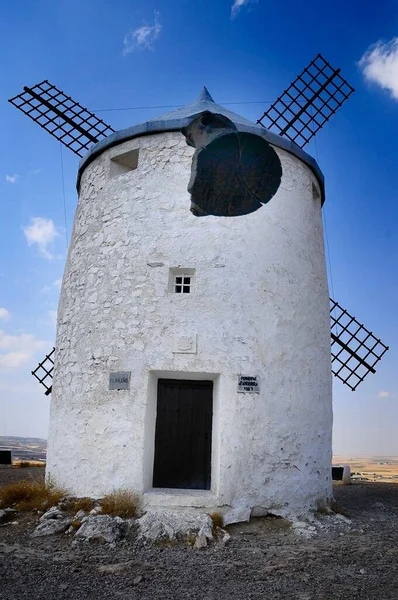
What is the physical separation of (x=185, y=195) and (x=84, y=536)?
4726 millimetres

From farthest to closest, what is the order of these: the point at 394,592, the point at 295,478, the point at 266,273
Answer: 1. the point at 266,273
2. the point at 295,478
3. the point at 394,592

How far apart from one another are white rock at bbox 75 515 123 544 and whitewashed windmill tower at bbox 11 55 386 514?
0.67m

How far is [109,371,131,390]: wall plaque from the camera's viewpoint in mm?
6680

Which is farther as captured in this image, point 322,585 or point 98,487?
point 98,487

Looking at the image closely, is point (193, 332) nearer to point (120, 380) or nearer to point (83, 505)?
point (120, 380)

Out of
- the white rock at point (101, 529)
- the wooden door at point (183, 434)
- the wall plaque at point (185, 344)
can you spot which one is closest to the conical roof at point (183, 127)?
the wall plaque at point (185, 344)

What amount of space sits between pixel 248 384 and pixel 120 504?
7.32ft

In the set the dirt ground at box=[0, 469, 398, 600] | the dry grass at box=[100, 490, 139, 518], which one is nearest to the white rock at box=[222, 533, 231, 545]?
the dirt ground at box=[0, 469, 398, 600]

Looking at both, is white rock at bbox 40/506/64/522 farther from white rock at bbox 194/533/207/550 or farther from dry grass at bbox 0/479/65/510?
white rock at bbox 194/533/207/550

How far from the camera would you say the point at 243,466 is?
21.0 feet

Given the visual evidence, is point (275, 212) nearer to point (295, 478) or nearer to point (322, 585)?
point (295, 478)

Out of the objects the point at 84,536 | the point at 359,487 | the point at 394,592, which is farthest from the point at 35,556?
the point at 359,487

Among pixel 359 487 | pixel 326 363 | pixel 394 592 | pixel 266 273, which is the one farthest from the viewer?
pixel 359 487

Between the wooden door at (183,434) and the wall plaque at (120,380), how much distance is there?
0.60 meters
